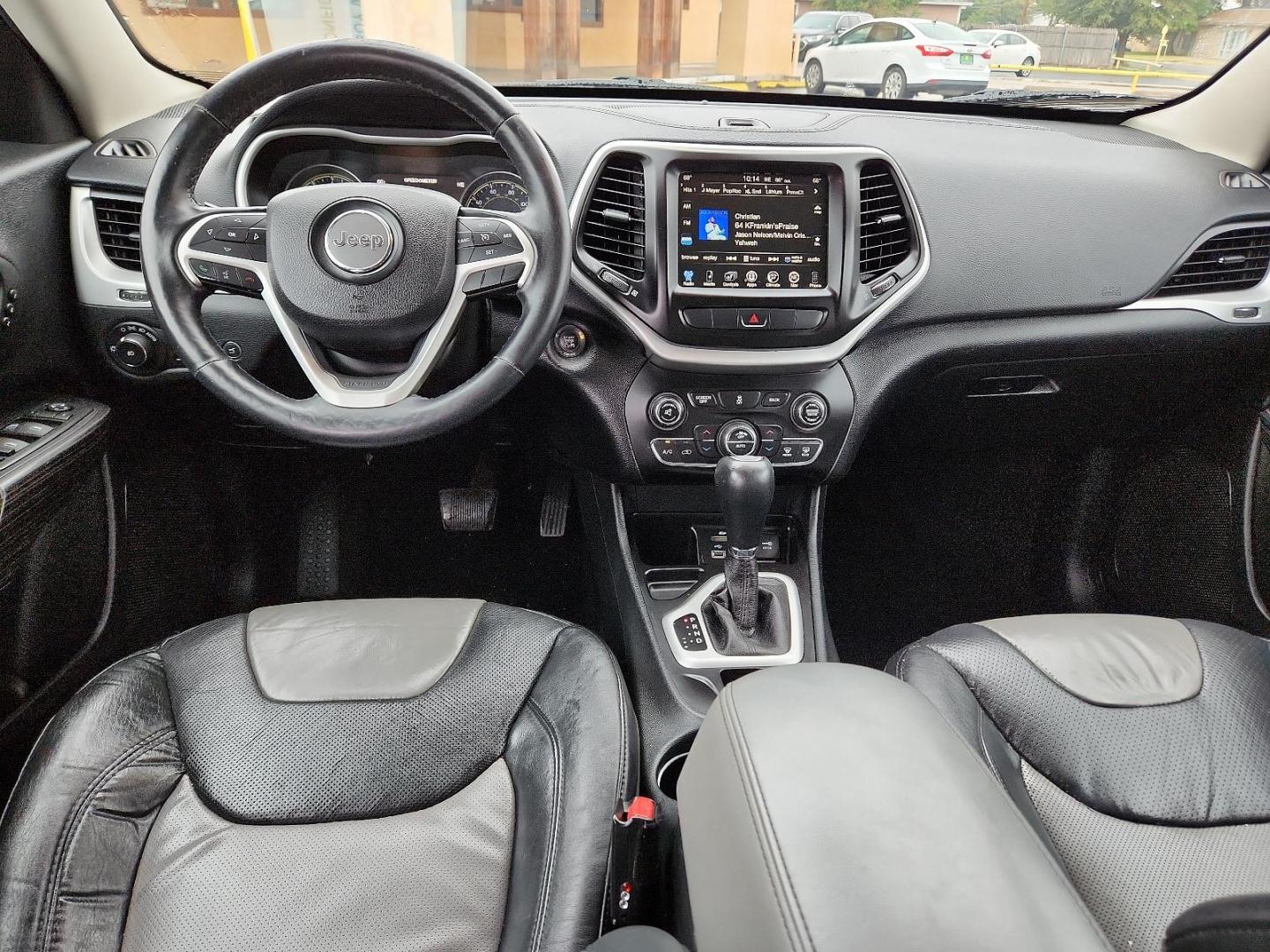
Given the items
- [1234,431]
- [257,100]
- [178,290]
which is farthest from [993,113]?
[178,290]

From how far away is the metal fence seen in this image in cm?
161

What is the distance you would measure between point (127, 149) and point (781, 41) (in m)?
1.12

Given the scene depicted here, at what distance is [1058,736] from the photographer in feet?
3.45

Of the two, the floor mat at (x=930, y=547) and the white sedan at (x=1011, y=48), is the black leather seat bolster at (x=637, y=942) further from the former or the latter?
the white sedan at (x=1011, y=48)

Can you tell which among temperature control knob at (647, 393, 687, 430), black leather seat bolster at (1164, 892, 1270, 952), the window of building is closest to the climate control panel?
temperature control knob at (647, 393, 687, 430)

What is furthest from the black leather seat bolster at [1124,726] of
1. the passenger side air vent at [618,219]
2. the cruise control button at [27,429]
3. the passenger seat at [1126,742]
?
the cruise control button at [27,429]

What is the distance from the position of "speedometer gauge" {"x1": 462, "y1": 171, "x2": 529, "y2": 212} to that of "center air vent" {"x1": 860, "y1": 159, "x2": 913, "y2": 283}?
524mm

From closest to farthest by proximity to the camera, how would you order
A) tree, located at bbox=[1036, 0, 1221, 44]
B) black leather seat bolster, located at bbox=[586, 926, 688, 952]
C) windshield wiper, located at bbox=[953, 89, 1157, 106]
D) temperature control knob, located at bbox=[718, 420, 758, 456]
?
1. black leather seat bolster, located at bbox=[586, 926, 688, 952]
2. temperature control knob, located at bbox=[718, 420, 758, 456]
3. tree, located at bbox=[1036, 0, 1221, 44]
4. windshield wiper, located at bbox=[953, 89, 1157, 106]

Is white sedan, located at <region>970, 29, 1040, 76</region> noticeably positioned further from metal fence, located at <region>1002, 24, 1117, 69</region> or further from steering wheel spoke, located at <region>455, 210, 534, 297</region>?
steering wheel spoke, located at <region>455, 210, 534, 297</region>

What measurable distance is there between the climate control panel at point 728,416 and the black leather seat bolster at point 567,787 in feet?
1.35

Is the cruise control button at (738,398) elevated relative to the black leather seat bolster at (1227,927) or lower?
lower

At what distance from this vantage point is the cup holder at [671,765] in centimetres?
122

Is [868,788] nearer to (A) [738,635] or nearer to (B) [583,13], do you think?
(A) [738,635]

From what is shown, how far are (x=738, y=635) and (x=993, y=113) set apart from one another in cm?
117
